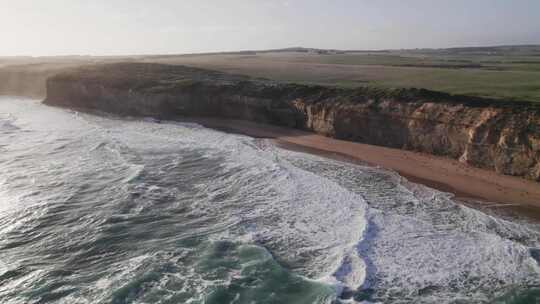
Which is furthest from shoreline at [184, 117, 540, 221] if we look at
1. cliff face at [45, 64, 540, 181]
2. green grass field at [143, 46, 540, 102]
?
green grass field at [143, 46, 540, 102]

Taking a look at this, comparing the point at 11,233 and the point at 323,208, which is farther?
the point at 323,208

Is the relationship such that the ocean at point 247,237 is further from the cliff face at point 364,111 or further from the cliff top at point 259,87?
the cliff top at point 259,87

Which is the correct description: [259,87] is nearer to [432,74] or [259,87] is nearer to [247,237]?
[247,237]

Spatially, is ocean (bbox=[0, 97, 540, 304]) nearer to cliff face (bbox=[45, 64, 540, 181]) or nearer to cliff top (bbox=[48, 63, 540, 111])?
cliff face (bbox=[45, 64, 540, 181])

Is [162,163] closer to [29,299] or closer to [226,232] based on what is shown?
[226,232]

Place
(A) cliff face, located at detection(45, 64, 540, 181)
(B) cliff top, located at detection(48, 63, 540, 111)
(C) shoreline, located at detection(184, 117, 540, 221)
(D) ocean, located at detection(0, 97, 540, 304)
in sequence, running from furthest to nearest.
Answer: (B) cliff top, located at detection(48, 63, 540, 111), (A) cliff face, located at detection(45, 64, 540, 181), (C) shoreline, located at detection(184, 117, 540, 221), (D) ocean, located at detection(0, 97, 540, 304)

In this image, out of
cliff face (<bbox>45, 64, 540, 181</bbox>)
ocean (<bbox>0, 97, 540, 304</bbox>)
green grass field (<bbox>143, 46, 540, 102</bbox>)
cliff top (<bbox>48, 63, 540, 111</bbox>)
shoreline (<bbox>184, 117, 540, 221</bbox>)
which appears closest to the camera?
ocean (<bbox>0, 97, 540, 304</bbox>)

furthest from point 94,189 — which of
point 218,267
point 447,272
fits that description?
point 447,272
